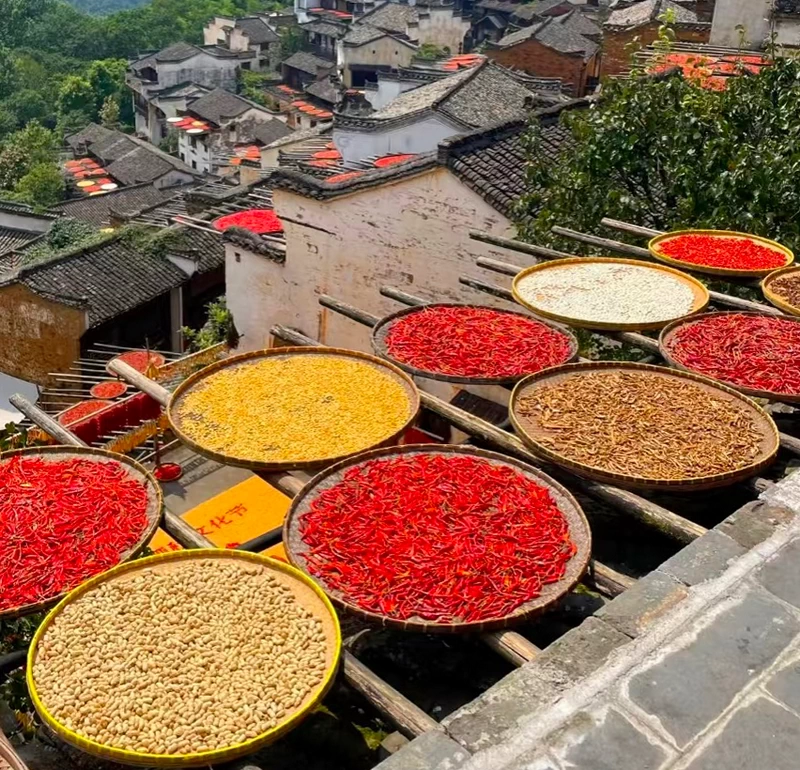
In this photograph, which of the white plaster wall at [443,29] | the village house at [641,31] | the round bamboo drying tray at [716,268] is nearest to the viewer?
the round bamboo drying tray at [716,268]

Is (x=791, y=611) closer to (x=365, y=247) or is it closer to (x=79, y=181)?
(x=365, y=247)

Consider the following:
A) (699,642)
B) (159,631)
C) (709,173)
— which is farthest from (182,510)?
(699,642)

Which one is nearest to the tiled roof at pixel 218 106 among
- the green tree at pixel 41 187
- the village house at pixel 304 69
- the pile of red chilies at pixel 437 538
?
the village house at pixel 304 69

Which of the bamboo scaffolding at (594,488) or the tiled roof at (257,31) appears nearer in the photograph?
the bamboo scaffolding at (594,488)

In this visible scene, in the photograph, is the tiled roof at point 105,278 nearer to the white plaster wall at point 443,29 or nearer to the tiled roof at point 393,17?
the tiled roof at point 393,17

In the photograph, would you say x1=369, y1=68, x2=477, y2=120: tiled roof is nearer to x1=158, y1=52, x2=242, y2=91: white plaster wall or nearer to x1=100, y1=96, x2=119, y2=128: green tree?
x1=158, y1=52, x2=242, y2=91: white plaster wall

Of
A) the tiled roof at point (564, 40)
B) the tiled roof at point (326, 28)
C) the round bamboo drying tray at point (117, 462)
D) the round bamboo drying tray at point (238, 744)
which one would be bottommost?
the tiled roof at point (326, 28)

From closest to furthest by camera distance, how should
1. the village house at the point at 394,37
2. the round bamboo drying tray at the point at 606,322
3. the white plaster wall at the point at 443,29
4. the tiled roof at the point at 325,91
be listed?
the round bamboo drying tray at the point at 606,322 → the tiled roof at the point at 325,91 → the village house at the point at 394,37 → the white plaster wall at the point at 443,29

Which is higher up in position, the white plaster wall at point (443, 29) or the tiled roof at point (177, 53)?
the white plaster wall at point (443, 29)
